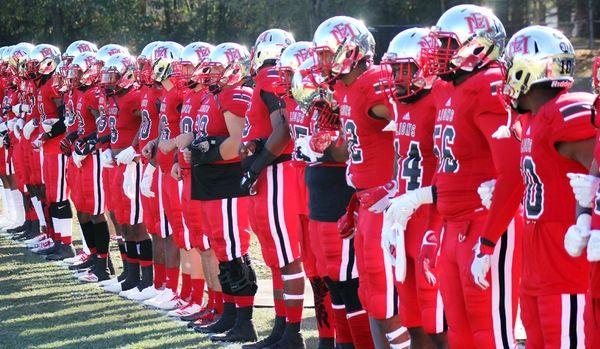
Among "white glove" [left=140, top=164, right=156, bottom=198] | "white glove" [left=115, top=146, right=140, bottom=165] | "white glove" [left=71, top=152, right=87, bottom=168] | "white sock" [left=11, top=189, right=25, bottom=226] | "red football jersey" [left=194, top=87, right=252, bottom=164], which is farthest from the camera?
"white sock" [left=11, top=189, right=25, bottom=226]

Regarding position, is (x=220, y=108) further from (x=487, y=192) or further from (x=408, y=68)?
(x=487, y=192)

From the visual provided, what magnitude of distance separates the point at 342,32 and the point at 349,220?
1048mm

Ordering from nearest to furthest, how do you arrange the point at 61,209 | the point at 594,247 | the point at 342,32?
the point at 594,247 < the point at 342,32 < the point at 61,209

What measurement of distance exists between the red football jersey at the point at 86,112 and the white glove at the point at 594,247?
21.6ft

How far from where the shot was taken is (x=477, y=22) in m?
4.76

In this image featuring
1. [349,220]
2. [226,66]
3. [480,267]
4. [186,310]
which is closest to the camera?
[480,267]

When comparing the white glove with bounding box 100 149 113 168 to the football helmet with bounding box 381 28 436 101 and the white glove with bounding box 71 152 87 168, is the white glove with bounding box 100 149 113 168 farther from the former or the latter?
the football helmet with bounding box 381 28 436 101

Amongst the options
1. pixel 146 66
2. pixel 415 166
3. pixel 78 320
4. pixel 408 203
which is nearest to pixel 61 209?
pixel 146 66

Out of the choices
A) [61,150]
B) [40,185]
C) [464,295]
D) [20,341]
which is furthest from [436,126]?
[40,185]

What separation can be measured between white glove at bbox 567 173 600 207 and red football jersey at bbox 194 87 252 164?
3523 millimetres

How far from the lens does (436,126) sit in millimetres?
4730

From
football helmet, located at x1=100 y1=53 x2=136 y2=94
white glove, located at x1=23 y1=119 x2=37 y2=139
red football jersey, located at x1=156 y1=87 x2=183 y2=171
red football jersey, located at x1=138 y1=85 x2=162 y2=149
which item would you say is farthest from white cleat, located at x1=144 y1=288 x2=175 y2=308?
white glove, located at x1=23 y1=119 x2=37 y2=139

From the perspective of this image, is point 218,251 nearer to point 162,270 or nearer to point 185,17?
point 162,270

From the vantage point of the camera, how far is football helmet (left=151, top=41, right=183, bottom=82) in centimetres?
823
